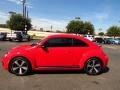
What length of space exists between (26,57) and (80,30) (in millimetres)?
101875

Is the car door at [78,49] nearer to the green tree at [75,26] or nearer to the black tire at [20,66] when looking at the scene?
the black tire at [20,66]

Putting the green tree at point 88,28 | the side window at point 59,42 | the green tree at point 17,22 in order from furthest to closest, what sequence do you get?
the green tree at point 88,28 < the green tree at point 17,22 < the side window at point 59,42

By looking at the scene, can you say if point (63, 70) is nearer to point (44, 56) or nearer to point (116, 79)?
point (44, 56)

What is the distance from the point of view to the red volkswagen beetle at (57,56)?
10859 millimetres

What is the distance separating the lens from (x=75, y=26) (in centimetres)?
11069

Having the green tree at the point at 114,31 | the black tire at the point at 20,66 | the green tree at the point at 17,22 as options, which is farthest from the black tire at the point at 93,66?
the green tree at the point at 114,31

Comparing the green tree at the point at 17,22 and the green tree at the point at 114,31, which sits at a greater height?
the green tree at the point at 17,22

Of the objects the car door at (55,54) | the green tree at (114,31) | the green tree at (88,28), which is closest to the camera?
the car door at (55,54)

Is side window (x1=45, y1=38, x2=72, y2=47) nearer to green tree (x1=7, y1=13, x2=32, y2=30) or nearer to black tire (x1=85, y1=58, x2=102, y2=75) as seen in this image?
black tire (x1=85, y1=58, x2=102, y2=75)

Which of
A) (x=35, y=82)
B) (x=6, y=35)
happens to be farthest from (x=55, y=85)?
(x=6, y=35)

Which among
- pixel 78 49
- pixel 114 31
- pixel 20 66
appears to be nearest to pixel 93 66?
pixel 78 49

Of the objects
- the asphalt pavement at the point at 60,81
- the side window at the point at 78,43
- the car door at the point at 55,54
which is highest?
the side window at the point at 78,43

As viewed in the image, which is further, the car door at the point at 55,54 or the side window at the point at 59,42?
Answer: the side window at the point at 59,42

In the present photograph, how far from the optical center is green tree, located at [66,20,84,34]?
11088cm
